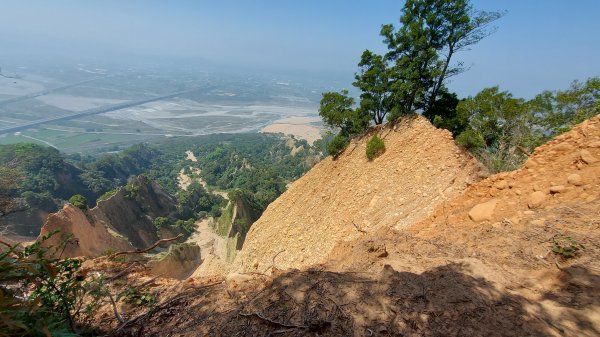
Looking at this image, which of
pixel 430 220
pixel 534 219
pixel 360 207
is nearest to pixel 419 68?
pixel 360 207

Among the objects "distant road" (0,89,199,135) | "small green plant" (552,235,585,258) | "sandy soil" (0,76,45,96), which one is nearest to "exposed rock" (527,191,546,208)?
"small green plant" (552,235,585,258)

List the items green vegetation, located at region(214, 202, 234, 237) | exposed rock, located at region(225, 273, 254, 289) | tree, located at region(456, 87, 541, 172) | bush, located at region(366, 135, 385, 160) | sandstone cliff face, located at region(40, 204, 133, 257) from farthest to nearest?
green vegetation, located at region(214, 202, 234, 237)
sandstone cliff face, located at region(40, 204, 133, 257)
bush, located at region(366, 135, 385, 160)
tree, located at region(456, 87, 541, 172)
exposed rock, located at region(225, 273, 254, 289)

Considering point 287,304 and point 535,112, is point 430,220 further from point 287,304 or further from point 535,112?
point 535,112

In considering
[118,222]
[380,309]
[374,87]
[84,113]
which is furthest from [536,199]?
[84,113]

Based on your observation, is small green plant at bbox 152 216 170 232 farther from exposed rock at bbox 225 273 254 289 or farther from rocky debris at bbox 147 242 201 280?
exposed rock at bbox 225 273 254 289

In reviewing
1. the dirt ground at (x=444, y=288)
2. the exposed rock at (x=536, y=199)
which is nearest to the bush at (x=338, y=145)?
the dirt ground at (x=444, y=288)

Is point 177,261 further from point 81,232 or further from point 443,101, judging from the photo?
point 443,101
